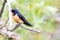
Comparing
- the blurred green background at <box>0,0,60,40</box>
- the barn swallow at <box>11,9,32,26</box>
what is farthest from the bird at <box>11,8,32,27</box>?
the blurred green background at <box>0,0,60,40</box>

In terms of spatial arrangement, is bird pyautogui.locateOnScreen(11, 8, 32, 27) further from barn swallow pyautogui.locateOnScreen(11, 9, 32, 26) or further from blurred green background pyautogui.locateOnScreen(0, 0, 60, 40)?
blurred green background pyautogui.locateOnScreen(0, 0, 60, 40)

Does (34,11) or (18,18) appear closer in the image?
(18,18)

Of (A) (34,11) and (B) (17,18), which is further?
(A) (34,11)

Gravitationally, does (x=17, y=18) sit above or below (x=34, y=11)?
below

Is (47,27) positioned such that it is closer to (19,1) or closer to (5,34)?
(19,1)

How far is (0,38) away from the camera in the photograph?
229 centimetres

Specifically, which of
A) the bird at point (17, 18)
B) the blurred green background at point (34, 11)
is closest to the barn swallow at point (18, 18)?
the bird at point (17, 18)

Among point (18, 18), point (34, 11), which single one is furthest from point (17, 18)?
point (34, 11)

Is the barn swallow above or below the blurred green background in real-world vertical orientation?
below

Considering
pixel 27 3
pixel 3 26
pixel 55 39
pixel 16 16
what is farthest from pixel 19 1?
pixel 55 39

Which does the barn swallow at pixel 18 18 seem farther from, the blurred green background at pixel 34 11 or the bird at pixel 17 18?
the blurred green background at pixel 34 11

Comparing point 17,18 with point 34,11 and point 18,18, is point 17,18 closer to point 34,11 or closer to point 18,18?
point 18,18

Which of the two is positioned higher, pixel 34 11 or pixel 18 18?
pixel 34 11

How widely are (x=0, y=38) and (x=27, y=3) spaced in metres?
0.58
